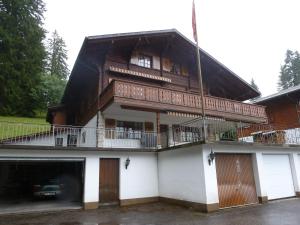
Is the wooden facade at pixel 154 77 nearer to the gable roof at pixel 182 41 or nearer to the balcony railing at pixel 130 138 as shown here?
the gable roof at pixel 182 41

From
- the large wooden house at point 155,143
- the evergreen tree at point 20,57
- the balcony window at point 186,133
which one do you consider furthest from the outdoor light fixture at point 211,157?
the evergreen tree at point 20,57

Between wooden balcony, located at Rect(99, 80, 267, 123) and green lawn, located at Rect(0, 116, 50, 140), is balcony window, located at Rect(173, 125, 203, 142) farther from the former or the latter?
green lawn, located at Rect(0, 116, 50, 140)

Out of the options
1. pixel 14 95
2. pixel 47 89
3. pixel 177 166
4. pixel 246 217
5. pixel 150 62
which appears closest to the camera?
pixel 246 217

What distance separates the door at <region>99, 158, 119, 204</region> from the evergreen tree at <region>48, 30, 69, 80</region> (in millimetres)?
43143

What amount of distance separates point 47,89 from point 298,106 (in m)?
35.0

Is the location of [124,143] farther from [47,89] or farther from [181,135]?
[47,89]

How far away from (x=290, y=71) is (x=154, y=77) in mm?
47528

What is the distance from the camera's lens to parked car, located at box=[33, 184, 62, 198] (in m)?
14.3

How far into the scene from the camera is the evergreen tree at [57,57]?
5266 cm

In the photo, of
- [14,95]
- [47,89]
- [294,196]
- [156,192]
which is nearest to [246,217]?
[156,192]

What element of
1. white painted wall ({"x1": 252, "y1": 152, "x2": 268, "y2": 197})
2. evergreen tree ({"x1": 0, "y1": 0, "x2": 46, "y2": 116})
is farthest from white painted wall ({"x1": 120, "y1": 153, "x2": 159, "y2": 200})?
evergreen tree ({"x1": 0, "y1": 0, "x2": 46, "y2": 116})

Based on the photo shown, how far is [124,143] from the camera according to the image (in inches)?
603

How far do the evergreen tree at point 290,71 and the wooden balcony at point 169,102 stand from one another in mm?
40032

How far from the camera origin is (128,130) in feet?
52.2
